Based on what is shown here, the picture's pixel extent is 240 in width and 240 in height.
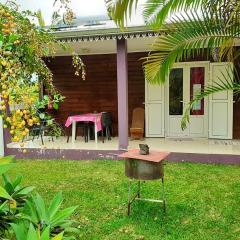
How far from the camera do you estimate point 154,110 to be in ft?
38.0

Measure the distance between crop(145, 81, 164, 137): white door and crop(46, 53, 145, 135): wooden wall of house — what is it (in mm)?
338

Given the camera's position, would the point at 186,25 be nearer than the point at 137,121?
Yes

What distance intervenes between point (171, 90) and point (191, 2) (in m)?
7.62

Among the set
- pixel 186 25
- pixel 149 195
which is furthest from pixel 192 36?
pixel 149 195

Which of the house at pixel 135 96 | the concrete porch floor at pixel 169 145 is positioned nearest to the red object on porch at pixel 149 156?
the house at pixel 135 96

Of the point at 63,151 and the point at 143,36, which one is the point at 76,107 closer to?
the point at 63,151

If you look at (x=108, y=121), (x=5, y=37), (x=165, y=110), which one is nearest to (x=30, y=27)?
(x=5, y=37)

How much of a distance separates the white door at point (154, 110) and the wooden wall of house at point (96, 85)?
0.34 m

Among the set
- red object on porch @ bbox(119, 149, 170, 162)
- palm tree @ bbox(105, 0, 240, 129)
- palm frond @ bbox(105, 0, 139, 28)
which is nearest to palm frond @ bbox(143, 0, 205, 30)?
palm tree @ bbox(105, 0, 240, 129)

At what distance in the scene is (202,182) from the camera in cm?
705

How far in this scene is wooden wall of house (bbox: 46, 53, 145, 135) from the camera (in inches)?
468

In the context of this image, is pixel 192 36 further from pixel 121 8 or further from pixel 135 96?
pixel 135 96

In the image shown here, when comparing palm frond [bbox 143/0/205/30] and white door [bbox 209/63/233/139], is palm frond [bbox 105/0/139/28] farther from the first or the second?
white door [bbox 209/63/233/139]

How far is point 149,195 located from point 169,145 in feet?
13.1
